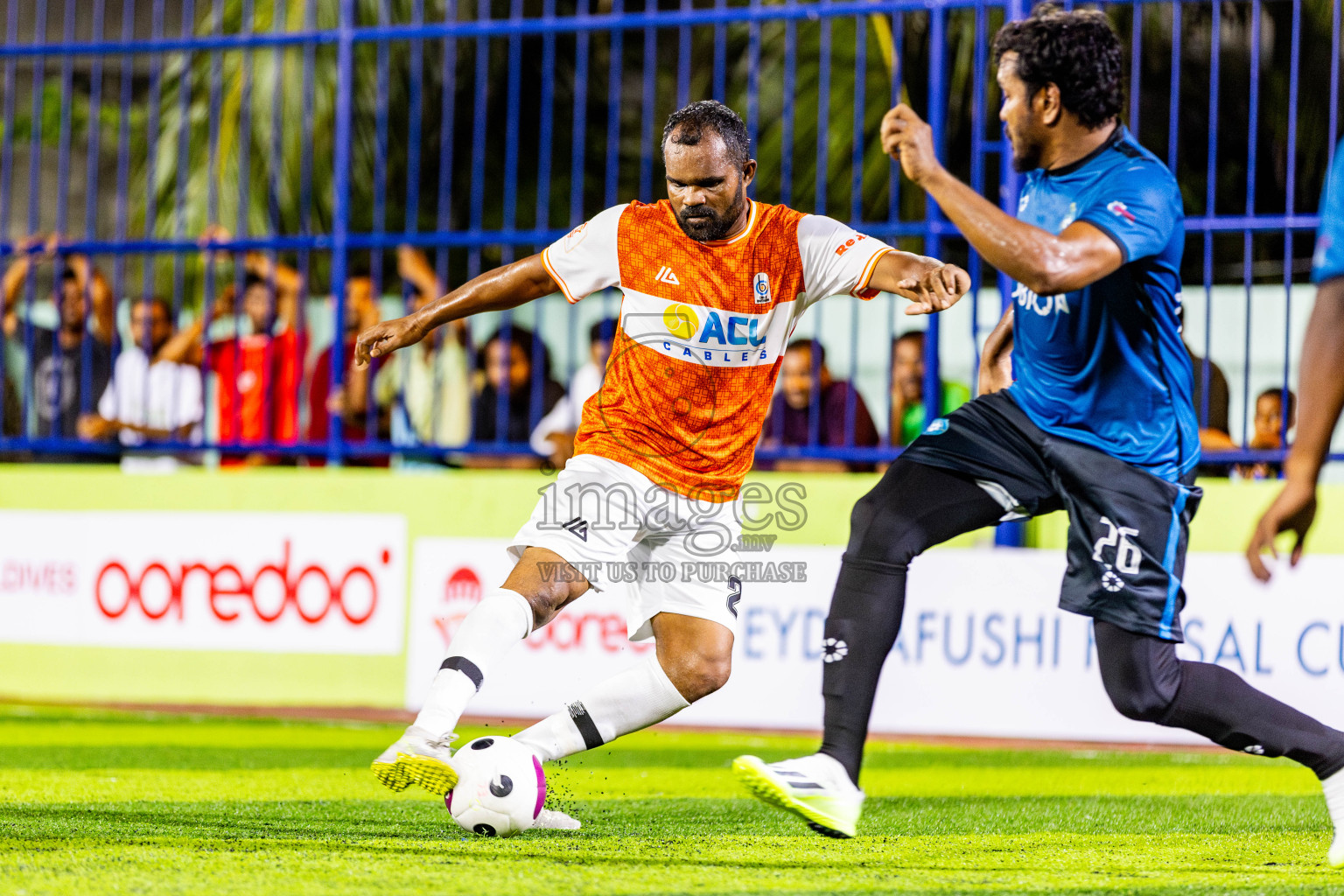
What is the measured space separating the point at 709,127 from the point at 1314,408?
206 cm

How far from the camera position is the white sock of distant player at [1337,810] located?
4.06 metres

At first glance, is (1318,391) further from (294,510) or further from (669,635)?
(294,510)

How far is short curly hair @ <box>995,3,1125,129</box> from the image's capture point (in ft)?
13.1

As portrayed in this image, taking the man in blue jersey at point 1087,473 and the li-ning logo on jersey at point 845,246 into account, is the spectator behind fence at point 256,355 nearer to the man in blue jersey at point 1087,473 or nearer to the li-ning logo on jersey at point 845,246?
the li-ning logo on jersey at point 845,246

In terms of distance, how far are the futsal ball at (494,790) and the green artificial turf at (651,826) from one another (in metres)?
0.06

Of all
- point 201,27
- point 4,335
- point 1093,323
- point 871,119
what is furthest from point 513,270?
point 201,27

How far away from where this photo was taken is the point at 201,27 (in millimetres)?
14117

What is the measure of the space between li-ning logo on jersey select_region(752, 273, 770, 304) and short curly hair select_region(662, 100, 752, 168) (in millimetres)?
298

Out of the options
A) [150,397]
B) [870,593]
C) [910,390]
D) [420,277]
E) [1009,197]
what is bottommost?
[870,593]

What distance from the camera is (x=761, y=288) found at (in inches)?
180

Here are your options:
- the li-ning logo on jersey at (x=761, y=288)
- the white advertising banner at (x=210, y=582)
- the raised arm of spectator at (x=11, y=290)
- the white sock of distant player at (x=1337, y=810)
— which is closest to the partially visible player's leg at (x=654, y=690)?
the li-ning logo on jersey at (x=761, y=288)

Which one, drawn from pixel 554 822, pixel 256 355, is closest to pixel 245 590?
pixel 256 355

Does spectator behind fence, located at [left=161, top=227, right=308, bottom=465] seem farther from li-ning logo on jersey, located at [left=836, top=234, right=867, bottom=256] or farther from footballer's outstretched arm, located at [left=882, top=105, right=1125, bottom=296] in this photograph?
footballer's outstretched arm, located at [left=882, top=105, right=1125, bottom=296]

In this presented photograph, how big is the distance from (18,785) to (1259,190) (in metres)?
7.45
